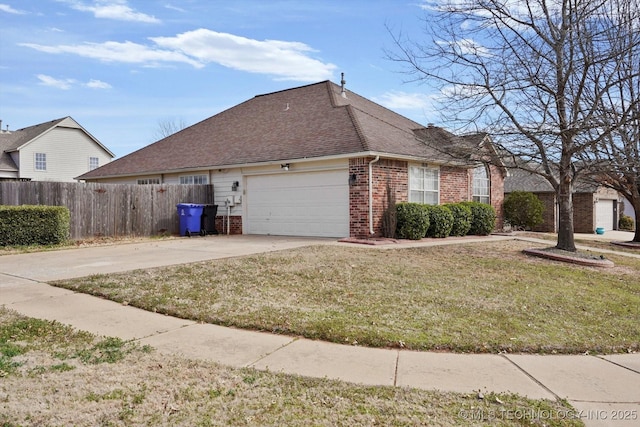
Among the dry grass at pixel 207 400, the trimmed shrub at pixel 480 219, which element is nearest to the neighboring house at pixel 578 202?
the trimmed shrub at pixel 480 219

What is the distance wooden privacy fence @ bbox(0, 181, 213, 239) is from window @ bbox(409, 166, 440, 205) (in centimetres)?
789

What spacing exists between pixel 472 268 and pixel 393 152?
561cm

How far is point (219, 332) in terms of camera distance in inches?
200

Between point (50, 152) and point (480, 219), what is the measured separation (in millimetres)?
32004

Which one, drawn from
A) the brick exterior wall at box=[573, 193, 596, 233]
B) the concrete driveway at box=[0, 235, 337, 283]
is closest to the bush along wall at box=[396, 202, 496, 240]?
the concrete driveway at box=[0, 235, 337, 283]

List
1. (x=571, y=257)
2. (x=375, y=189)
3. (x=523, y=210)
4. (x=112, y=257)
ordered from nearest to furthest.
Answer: (x=112, y=257) → (x=571, y=257) → (x=375, y=189) → (x=523, y=210)

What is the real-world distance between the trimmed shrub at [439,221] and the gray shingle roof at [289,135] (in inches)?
64.9

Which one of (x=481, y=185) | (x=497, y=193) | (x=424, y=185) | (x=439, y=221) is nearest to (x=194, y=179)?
(x=424, y=185)

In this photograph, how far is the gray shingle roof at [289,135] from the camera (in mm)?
14758

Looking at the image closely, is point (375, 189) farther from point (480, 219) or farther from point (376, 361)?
point (376, 361)

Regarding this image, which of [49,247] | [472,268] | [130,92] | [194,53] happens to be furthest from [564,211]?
[130,92]

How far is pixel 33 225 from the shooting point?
41.4ft

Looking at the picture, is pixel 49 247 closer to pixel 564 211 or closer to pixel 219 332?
pixel 219 332

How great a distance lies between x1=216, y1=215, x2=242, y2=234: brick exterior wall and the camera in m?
17.2
